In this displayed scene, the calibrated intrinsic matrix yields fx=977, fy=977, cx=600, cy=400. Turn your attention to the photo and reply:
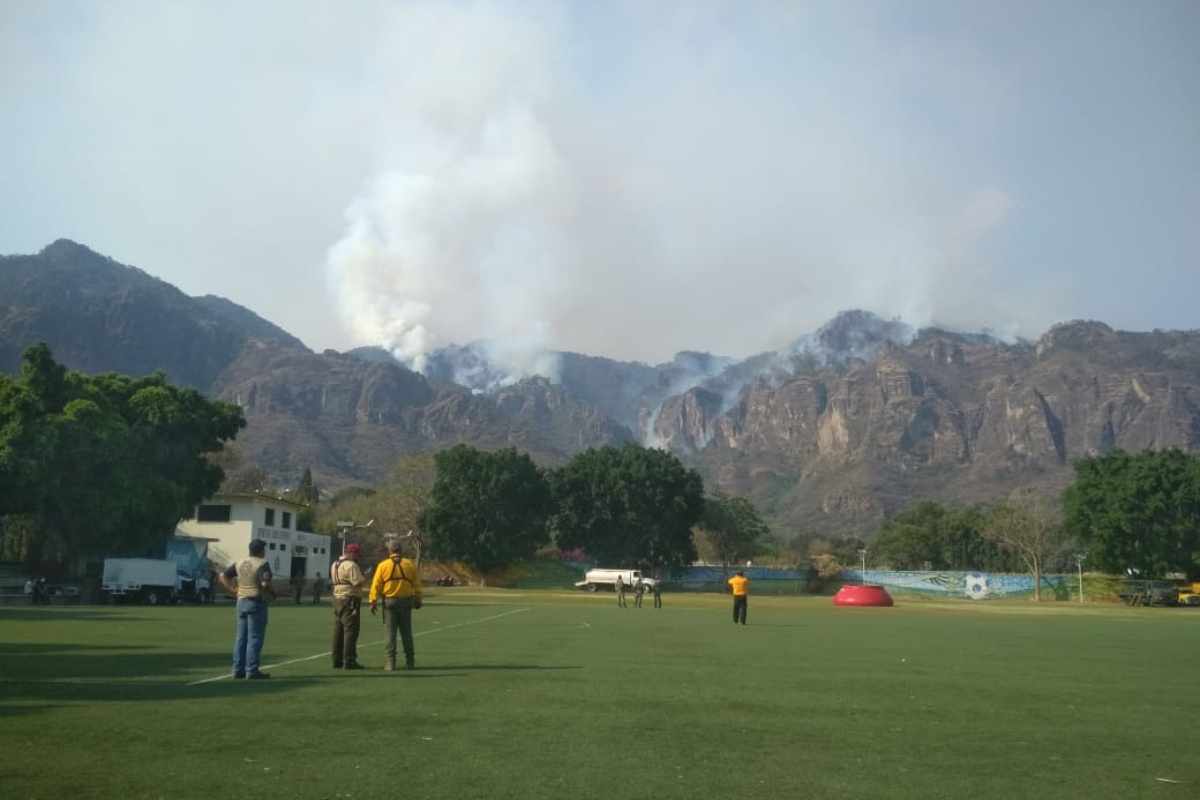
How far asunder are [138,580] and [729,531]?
3276 inches

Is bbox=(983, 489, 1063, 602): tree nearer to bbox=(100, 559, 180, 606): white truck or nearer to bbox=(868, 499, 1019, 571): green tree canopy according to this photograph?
bbox=(868, 499, 1019, 571): green tree canopy

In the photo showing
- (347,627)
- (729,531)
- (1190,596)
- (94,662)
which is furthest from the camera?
(729,531)

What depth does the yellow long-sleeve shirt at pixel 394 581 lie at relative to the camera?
14.1 m

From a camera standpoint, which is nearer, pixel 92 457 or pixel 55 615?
pixel 55 615

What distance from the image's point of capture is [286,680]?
12.6 metres

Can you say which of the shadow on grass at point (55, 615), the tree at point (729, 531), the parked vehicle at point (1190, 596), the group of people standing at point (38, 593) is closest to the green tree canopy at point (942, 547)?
the tree at point (729, 531)

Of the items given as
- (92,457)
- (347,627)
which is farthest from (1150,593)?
(347,627)

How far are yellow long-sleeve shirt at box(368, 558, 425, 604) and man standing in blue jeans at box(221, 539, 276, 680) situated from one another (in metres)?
1.67

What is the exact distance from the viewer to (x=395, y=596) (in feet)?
46.3

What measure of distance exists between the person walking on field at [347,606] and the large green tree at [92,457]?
137ft

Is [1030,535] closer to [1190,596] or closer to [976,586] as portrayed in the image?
[976,586]

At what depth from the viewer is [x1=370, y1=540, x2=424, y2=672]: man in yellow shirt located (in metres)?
14.1

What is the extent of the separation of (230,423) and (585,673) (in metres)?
57.6

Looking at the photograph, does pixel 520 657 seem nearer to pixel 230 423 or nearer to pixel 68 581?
pixel 68 581
